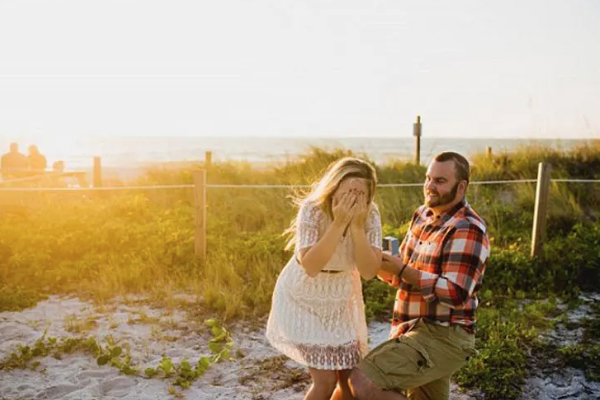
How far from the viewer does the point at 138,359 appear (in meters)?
4.70

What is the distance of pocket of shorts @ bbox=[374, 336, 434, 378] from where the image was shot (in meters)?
2.85

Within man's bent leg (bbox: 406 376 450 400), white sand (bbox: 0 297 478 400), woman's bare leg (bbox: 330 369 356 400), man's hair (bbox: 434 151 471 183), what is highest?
man's hair (bbox: 434 151 471 183)

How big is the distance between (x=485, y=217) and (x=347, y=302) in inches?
259

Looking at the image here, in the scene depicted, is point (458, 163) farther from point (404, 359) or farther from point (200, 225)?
point (200, 225)

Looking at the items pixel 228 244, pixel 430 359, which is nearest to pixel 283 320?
pixel 430 359

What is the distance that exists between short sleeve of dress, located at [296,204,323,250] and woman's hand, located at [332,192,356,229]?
8.0 inches

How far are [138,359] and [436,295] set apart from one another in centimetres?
284

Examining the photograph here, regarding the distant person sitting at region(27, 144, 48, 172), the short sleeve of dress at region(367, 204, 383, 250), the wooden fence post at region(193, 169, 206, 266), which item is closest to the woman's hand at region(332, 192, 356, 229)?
the short sleeve of dress at region(367, 204, 383, 250)

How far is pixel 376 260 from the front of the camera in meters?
2.85

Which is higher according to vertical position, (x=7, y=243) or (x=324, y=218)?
(x=324, y=218)

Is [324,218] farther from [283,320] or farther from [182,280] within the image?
[182,280]

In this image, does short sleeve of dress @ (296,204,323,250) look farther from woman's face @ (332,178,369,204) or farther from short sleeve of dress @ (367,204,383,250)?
short sleeve of dress @ (367,204,383,250)

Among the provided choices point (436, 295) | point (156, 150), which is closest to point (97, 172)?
point (436, 295)

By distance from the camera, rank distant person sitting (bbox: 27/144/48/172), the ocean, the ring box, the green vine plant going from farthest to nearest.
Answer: the ocean
distant person sitting (bbox: 27/144/48/172)
the green vine plant
the ring box
